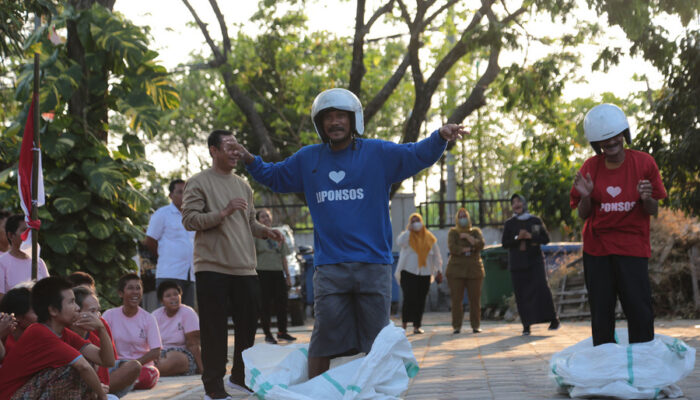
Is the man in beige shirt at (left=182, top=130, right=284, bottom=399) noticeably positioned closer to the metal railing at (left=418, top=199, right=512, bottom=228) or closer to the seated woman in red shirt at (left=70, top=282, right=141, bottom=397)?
the seated woman in red shirt at (left=70, top=282, right=141, bottom=397)

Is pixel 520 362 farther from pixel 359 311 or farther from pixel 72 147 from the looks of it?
pixel 72 147

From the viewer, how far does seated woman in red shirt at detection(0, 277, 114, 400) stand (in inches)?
243

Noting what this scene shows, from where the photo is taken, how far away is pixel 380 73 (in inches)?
1344

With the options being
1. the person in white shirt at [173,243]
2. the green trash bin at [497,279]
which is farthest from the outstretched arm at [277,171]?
the green trash bin at [497,279]

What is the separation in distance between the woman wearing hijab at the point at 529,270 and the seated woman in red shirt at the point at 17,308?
31.7ft

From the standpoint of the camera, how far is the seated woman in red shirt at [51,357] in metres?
6.17

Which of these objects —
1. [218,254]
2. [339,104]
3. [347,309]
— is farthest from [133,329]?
[339,104]

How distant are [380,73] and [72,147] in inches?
860

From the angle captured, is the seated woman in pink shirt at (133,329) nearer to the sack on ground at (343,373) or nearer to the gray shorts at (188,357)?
the gray shorts at (188,357)

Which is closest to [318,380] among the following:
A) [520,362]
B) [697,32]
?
[520,362]

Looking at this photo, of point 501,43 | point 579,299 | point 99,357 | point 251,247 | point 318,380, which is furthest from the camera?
point 579,299

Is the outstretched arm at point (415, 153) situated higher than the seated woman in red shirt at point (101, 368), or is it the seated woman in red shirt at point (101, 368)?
the outstretched arm at point (415, 153)

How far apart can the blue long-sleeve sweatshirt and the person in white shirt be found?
15.7 ft

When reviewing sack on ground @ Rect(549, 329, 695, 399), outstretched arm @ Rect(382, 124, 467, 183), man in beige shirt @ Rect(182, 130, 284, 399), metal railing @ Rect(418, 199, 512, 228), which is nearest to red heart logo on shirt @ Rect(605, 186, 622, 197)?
sack on ground @ Rect(549, 329, 695, 399)
